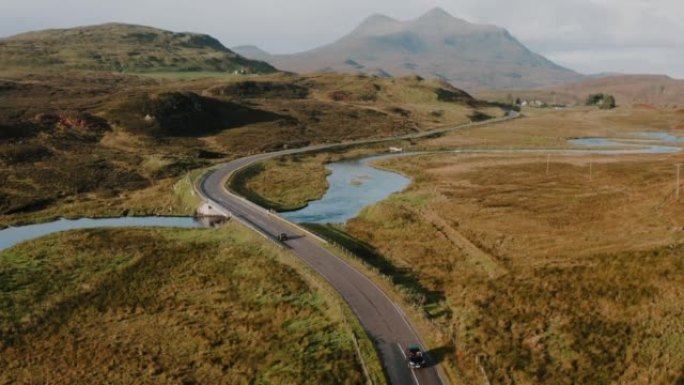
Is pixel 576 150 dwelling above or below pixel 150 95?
below

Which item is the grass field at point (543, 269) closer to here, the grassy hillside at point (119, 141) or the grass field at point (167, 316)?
the grass field at point (167, 316)

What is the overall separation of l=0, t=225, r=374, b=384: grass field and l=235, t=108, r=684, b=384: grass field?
9.45m

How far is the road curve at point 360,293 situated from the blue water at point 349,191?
337 inches

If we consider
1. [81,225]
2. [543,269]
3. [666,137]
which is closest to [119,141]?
[81,225]

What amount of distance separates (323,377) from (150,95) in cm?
14853

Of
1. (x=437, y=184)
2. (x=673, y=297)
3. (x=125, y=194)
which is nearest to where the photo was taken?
(x=673, y=297)

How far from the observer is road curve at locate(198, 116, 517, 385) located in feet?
122

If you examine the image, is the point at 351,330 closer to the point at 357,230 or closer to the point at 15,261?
the point at 357,230

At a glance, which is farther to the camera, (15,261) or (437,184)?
(437,184)

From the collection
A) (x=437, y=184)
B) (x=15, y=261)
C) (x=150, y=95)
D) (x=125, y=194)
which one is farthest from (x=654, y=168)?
(x=150, y=95)

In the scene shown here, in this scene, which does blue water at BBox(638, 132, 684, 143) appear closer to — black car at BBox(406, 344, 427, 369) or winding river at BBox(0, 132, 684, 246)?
winding river at BBox(0, 132, 684, 246)

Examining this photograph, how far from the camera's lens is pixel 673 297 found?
4472 cm

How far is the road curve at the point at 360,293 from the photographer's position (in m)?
37.2

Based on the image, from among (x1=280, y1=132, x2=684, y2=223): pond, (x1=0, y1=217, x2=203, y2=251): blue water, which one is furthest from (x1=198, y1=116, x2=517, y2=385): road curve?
(x1=280, y1=132, x2=684, y2=223): pond
